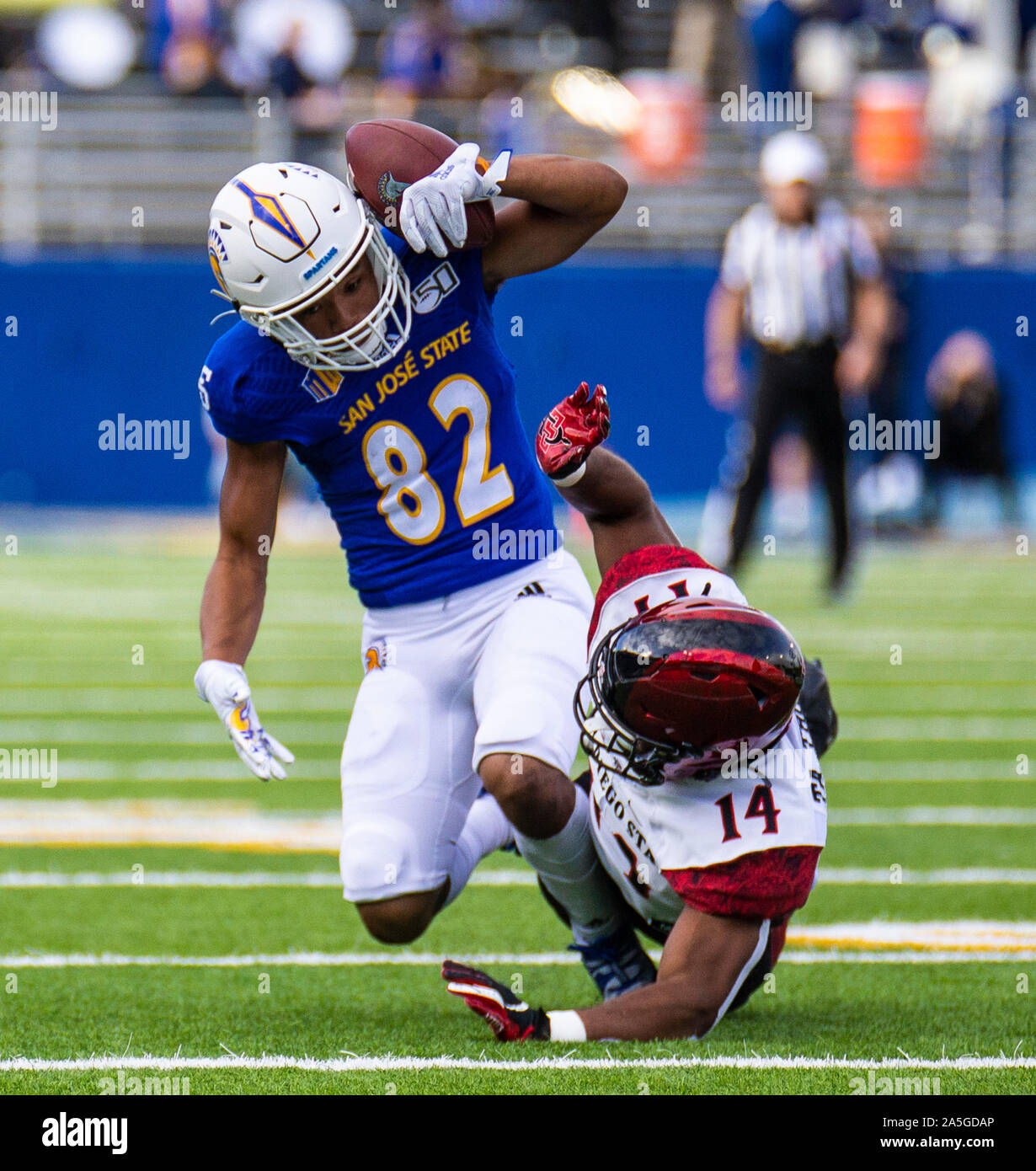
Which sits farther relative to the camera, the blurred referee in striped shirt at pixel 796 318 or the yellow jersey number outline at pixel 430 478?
the blurred referee in striped shirt at pixel 796 318

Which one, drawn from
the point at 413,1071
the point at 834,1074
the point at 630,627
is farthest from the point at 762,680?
the point at 413,1071

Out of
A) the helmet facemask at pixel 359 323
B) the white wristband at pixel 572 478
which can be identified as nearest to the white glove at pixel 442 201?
the helmet facemask at pixel 359 323

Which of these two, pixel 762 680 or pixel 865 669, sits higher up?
pixel 762 680

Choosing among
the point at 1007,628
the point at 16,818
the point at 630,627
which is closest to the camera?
the point at 630,627

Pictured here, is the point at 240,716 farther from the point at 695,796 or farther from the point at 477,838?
the point at 695,796

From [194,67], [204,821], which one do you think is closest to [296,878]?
[204,821]

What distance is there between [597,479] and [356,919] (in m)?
1.50

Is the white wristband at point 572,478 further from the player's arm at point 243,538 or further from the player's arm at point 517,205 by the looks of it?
the player's arm at point 243,538

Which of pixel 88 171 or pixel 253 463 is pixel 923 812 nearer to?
pixel 253 463

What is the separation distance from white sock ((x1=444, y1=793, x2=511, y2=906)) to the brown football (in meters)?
1.25

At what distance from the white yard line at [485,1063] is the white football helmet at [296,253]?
4.65 feet

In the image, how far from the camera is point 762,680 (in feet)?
10.7

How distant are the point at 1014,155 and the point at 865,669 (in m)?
9.54

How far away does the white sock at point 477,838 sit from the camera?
13.5 ft
